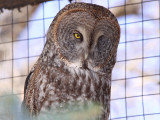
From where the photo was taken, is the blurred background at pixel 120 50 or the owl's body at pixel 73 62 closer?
the owl's body at pixel 73 62

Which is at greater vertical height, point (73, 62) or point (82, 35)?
point (82, 35)

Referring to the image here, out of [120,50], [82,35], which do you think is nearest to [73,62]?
[82,35]

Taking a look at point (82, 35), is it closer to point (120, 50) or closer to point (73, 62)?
point (73, 62)

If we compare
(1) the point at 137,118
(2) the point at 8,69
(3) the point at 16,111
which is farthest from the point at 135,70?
(3) the point at 16,111

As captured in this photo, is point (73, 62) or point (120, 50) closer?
point (73, 62)

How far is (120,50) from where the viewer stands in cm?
496

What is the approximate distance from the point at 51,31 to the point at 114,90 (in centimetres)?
272

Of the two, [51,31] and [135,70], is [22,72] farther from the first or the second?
[51,31]

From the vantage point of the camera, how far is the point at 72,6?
8.30 feet

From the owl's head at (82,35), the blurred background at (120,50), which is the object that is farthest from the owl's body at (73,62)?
the blurred background at (120,50)

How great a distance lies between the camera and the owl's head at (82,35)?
2.46 meters

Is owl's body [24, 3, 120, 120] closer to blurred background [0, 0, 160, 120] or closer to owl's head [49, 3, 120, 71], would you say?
owl's head [49, 3, 120, 71]

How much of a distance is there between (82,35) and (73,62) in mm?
170

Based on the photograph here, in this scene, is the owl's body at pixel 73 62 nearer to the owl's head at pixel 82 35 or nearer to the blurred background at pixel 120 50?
the owl's head at pixel 82 35
